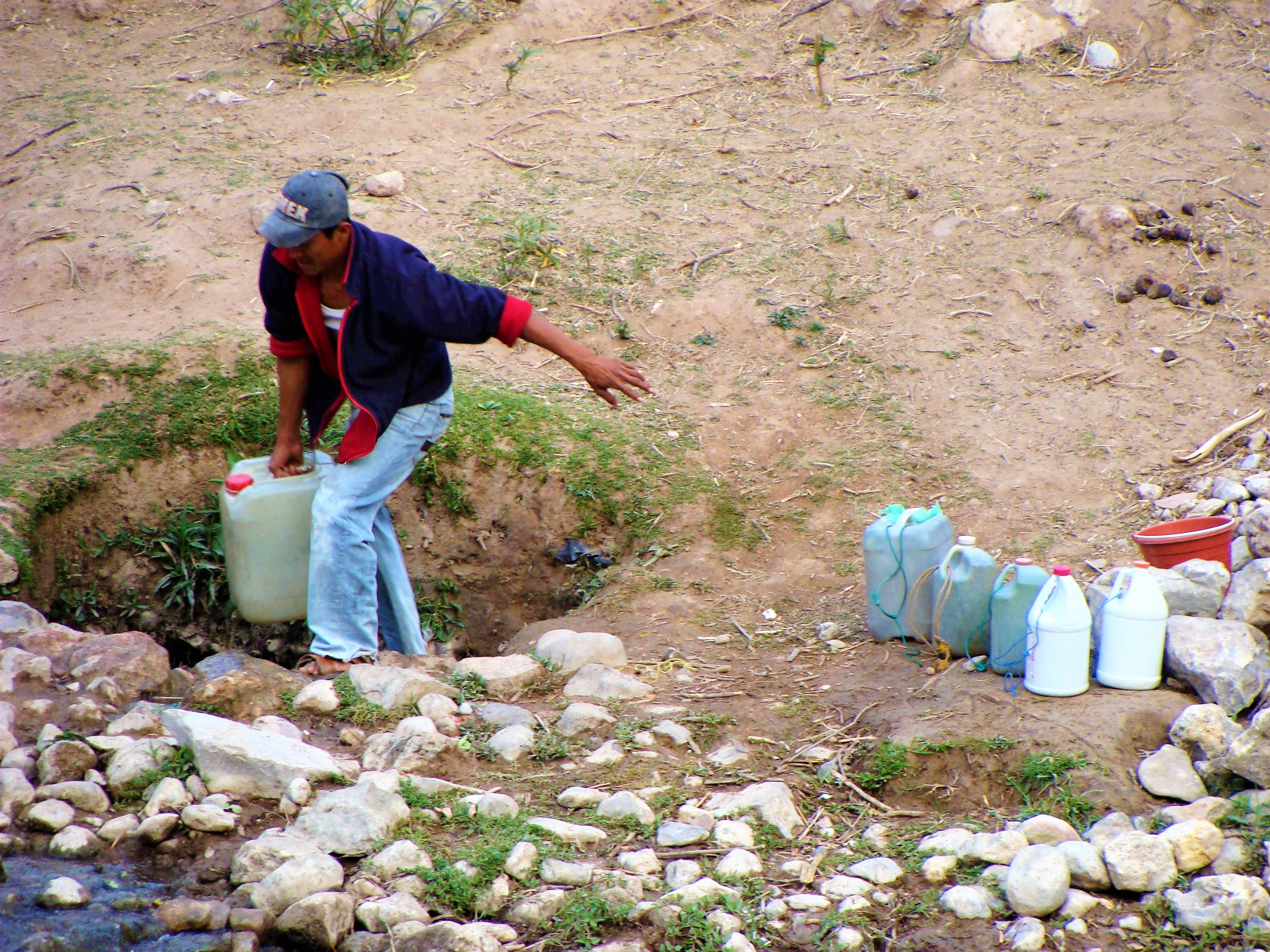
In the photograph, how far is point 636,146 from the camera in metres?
6.41

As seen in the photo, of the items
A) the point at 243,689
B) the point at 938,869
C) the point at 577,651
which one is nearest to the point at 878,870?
the point at 938,869

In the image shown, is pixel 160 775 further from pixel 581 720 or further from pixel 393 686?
pixel 581 720

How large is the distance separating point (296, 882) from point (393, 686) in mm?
914

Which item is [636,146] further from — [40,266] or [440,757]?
[440,757]

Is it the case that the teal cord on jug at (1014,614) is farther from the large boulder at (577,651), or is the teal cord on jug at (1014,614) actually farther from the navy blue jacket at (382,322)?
the navy blue jacket at (382,322)

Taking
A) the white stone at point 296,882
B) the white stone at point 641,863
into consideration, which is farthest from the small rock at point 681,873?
the white stone at point 296,882

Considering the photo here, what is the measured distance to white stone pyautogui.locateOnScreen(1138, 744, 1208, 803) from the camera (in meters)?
2.54

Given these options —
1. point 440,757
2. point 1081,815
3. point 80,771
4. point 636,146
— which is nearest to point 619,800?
point 440,757

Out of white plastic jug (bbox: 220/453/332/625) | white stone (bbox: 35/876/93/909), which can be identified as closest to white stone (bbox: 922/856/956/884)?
white stone (bbox: 35/876/93/909)

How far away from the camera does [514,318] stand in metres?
3.12

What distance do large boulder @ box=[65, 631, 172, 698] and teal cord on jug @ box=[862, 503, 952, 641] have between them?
86.1 inches

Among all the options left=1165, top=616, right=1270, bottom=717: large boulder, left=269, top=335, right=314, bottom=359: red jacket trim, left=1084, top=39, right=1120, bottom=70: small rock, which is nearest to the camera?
left=1165, top=616, right=1270, bottom=717: large boulder

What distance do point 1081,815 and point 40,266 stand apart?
5.13 meters

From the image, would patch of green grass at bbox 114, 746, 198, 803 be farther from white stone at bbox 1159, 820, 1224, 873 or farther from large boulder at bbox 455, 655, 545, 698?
white stone at bbox 1159, 820, 1224, 873
